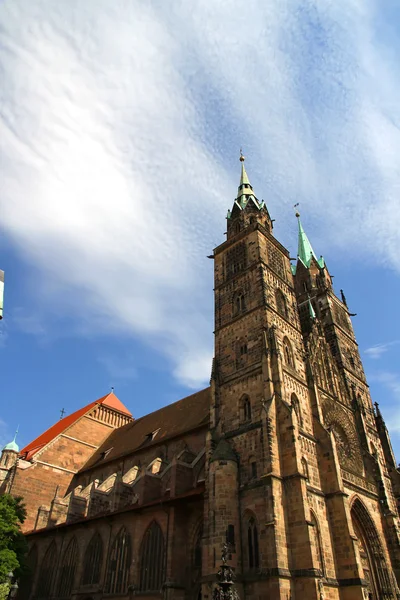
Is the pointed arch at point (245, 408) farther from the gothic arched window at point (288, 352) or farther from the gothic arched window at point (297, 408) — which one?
the gothic arched window at point (288, 352)

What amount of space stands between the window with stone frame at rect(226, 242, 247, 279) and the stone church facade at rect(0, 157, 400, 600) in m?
0.12

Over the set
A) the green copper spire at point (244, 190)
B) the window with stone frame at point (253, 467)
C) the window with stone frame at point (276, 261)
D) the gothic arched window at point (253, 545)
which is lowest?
the gothic arched window at point (253, 545)

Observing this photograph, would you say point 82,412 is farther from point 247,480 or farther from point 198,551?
point 247,480

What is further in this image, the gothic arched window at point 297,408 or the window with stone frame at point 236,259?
the window with stone frame at point 236,259

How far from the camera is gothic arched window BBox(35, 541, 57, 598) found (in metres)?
27.7

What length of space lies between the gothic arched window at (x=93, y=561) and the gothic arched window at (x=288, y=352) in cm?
1445

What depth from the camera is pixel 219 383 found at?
2566 cm

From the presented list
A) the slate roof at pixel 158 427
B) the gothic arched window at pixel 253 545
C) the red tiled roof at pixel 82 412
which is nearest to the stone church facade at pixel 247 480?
the gothic arched window at pixel 253 545

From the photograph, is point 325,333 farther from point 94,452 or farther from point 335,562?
point 94,452

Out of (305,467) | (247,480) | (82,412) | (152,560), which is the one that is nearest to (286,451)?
(305,467)

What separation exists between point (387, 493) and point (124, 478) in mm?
15466

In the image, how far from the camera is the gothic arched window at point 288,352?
25453 mm

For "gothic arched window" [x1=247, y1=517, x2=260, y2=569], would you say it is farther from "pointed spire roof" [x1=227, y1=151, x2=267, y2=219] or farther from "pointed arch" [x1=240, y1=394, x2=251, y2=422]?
"pointed spire roof" [x1=227, y1=151, x2=267, y2=219]

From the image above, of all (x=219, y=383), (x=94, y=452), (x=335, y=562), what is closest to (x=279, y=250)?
(x=219, y=383)
